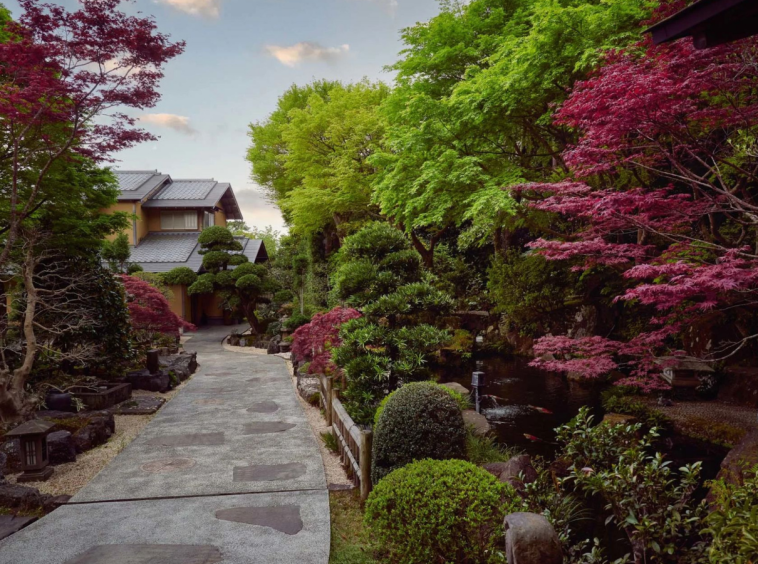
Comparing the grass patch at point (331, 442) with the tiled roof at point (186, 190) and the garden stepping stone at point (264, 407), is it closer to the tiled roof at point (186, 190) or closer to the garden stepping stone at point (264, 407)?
the garden stepping stone at point (264, 407)

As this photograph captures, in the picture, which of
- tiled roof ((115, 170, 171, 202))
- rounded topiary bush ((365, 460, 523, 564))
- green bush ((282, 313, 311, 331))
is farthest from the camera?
tiled roof ((115, 170, 171, 202))

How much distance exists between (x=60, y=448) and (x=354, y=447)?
4.45m

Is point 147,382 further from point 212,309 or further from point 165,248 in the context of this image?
point 212,309

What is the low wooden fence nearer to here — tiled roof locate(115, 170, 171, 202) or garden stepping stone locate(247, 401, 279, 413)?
garden stepping stone locate(247, 401, 279, 413)

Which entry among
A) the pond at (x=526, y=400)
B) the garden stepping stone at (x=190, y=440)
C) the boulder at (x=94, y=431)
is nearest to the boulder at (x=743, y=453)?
the pond at (x=526, y=400)

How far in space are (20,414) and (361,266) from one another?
609 centimetres

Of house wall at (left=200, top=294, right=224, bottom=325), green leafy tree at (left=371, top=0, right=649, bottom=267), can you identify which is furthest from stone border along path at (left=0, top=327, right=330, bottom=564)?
house wall at (left=200, top=294, right=224, bottom=325)

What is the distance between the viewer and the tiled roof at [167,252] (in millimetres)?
24344

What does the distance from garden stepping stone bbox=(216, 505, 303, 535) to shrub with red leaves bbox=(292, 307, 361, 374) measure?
4388mm

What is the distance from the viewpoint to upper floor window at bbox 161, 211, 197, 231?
28016mm

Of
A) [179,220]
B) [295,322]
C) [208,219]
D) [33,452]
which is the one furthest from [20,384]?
[208,219]

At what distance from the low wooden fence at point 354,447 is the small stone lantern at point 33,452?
160 inches

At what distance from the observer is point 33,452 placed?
6258 mm

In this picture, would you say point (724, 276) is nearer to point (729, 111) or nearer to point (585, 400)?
point (729, 111)
